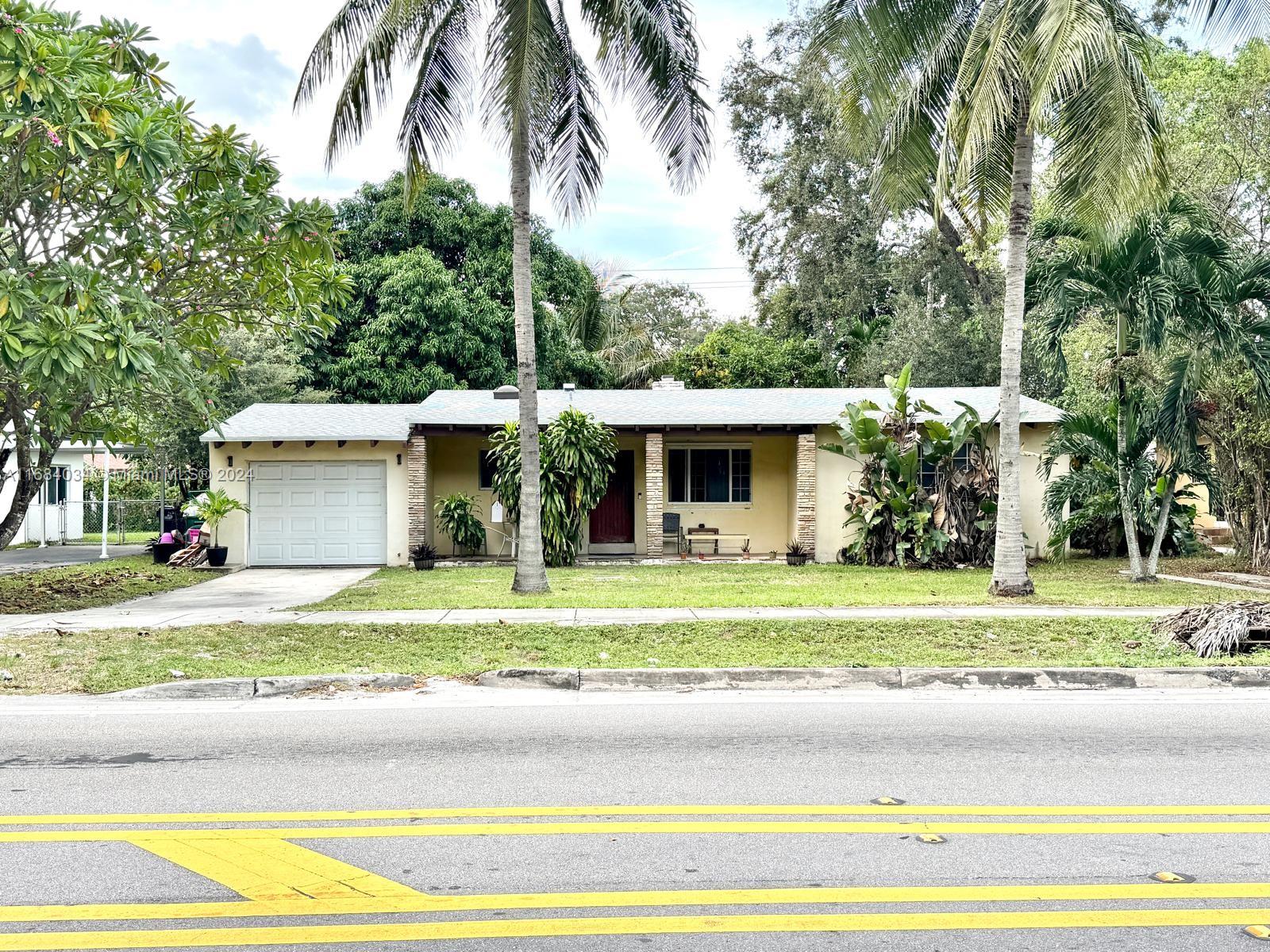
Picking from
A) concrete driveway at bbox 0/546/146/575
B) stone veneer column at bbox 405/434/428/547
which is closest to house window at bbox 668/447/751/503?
stone veneer column at bbox 405/434/428/547

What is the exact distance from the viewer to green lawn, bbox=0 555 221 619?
13992 mm

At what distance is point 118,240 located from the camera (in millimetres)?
13242

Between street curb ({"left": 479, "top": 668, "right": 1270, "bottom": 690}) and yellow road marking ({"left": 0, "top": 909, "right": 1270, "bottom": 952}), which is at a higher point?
street curb ({"left": 479, "top": 668, "right": 1270, "bottom": 690})

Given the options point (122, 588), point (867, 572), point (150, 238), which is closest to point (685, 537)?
point (867, 572)

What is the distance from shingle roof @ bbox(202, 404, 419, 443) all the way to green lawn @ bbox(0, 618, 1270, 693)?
9.17 metres

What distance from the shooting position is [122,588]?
15977 mm

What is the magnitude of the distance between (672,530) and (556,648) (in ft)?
40.3

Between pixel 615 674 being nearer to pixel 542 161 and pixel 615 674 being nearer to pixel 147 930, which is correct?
pixel 147 930

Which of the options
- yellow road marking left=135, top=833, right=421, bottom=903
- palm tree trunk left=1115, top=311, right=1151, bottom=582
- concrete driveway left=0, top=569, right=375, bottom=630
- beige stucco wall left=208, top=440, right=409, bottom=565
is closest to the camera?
yellow road marking left=135, top=833, right=421, bottom=903

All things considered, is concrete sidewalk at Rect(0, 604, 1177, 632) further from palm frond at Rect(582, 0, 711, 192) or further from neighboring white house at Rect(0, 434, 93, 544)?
neighboring white house at Rect(0, 434, 93, 544)

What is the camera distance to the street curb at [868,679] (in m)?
8.66

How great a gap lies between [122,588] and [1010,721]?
13.6 metres

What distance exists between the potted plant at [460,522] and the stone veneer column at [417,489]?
0.39 meters

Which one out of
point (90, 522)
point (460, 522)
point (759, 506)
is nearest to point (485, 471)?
point (460, 522)
